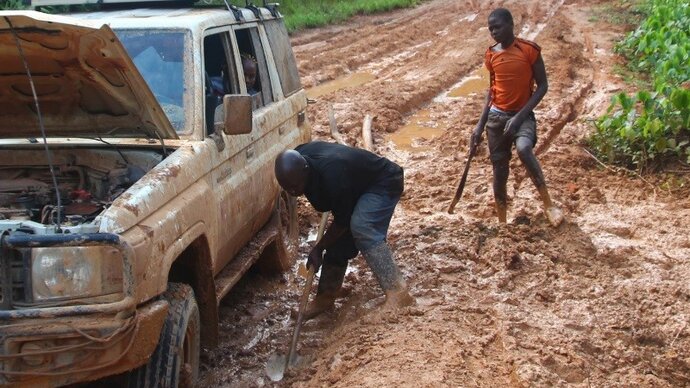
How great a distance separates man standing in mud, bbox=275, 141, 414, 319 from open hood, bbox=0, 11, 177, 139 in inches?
38.4

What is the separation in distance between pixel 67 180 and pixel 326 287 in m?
1.89

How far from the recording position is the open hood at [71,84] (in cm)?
426

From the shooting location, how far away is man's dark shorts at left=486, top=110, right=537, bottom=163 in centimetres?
715

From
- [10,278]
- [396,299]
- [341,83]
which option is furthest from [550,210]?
[341,83]

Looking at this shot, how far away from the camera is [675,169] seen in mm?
8641

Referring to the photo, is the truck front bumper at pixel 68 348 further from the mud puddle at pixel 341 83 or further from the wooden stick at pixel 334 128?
the mud puddle at pixel 341 83

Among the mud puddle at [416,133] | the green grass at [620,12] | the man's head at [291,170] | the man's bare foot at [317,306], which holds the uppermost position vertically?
the man's head at [291,170]

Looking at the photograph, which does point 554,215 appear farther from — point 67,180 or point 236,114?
point 67,180

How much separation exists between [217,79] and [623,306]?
2.98m

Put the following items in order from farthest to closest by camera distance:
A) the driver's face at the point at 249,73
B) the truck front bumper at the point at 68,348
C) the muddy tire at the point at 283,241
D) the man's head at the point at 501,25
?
1. the man's head at the point at 501,25
2. the muddy tire at the point at 283,241
3. the driver's face at the point at 249,73
4. the truck front bumper at the point at 68,348

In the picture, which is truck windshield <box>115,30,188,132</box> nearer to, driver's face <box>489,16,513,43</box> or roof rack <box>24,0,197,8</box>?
roof rack <box>24,0,197,8</box>

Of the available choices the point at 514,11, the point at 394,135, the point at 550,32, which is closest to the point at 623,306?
the point at 394,135

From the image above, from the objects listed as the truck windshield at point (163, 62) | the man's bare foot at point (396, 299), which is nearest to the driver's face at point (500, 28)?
the man's bare foot at point (396, 299)

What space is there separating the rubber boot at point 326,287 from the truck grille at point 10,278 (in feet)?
8.53
